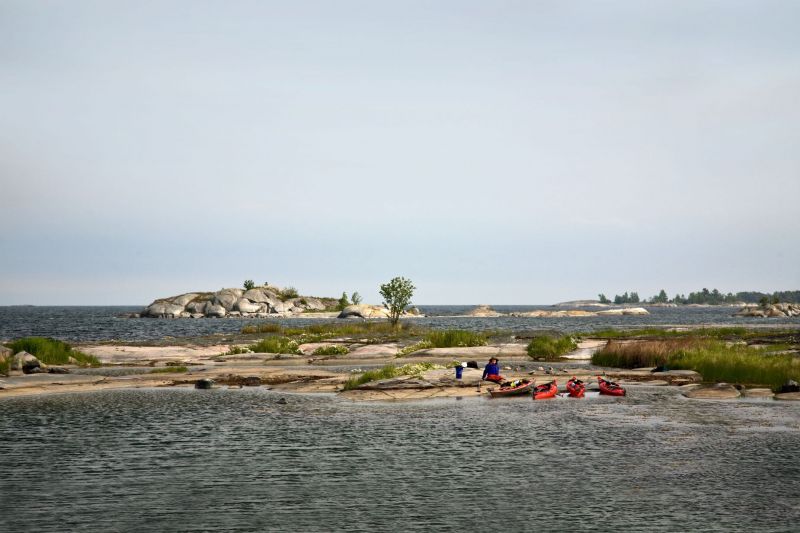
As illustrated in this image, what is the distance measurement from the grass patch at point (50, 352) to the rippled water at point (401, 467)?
2298 centimetres

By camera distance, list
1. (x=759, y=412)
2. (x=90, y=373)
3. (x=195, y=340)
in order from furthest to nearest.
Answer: (x=195, y=340) < (x=90, y=373) < (x=759, y=412)

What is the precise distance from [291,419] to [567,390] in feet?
55.4

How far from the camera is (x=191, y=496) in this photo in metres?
20.2

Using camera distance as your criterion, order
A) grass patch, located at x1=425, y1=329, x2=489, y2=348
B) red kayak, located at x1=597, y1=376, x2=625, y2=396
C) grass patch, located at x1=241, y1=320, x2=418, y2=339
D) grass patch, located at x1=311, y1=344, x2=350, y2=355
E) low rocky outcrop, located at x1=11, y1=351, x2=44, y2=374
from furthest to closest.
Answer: grass patch, located at x1=241, y1=320, x2=418, y2=339, grass patch, located at x1=425, y1=329, x2=489, y2=348, grass patch, located at x1=311, y1=344, x2=350, y2=355, low rocky outcrop, located at x1=11, y1=351, x2=44, y2=374, red kayak, located at x1=597, y1=376, x2=625, y2=396

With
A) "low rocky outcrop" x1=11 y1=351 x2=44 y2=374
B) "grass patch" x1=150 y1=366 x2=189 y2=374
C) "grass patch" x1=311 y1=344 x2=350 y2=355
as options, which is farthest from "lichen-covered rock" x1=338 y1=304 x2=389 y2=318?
"low rocky outcrop" x1=11 y1=351 x2=44 y2=374

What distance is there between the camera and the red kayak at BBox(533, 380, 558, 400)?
133 ft

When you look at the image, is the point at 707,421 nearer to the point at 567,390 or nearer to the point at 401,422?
the point at 567,390

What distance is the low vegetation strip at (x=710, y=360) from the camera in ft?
147

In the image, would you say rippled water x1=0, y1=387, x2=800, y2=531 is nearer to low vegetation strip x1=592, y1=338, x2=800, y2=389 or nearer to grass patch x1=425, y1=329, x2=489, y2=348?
low vegetation strip x1=592, y1=338, x2=800, y2=389

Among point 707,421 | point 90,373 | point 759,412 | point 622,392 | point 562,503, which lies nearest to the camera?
point 562,503

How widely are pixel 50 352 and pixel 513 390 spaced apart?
38.6 m

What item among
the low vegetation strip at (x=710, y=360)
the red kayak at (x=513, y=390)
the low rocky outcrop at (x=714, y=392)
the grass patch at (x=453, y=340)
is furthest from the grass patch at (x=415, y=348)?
the low rocky outcrop at (x=714, y=392)

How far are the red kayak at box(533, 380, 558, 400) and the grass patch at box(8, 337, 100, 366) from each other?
126 feet

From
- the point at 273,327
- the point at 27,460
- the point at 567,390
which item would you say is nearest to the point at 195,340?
the point at 273,327
